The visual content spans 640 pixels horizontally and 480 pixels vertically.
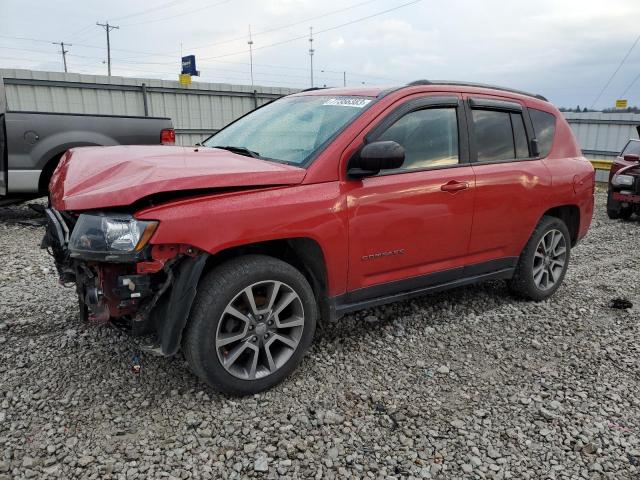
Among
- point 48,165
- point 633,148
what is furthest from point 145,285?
point 633,148

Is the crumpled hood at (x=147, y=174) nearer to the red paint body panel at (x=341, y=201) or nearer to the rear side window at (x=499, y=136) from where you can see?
the red paint body panel at (x=341, y=201)

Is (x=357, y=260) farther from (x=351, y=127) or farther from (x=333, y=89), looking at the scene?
(x=333, y=89)

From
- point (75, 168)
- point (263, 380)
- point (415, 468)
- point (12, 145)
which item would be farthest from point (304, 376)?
point (12, 145)

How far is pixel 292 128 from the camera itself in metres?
3.62

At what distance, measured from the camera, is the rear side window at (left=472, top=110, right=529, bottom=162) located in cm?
395

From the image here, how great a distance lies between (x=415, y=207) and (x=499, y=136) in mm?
1211

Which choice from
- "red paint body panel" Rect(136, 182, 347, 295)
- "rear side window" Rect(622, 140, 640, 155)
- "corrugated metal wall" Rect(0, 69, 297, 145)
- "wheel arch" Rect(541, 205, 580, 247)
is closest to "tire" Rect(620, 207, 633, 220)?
"rear side window" Rect(622, 140, 640, 155)

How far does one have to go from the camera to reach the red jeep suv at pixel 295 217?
2654 mm

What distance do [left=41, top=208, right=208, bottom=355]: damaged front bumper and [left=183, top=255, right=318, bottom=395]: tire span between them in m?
0.12

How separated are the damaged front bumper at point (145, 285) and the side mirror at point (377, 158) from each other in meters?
1.10

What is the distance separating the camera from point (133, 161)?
295cm

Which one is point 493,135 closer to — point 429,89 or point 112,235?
point 429,89

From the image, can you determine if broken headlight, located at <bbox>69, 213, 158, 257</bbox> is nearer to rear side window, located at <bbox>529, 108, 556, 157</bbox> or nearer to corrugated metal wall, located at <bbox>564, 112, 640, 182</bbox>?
rear side window, located at <bbox>529, 108, 556, 157</bbox>

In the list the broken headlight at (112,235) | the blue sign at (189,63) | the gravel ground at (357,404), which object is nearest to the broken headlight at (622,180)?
the gravel ground at (357,404)
